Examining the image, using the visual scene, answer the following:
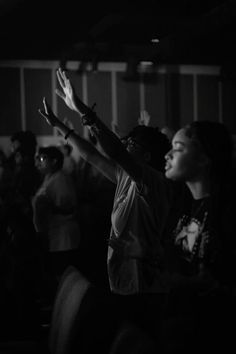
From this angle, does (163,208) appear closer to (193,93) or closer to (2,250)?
(2,250)

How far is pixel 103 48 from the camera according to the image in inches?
355

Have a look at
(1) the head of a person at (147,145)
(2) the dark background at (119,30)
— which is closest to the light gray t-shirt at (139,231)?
(1) the head of a person at (147,145)

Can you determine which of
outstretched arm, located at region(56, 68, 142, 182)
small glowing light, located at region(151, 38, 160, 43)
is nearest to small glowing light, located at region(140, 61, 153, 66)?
small glowing light, located at region(151, 38, 160, 43)

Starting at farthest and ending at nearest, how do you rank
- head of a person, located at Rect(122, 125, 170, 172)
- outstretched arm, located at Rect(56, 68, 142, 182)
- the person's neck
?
head of a person, located at Rect(122, 125, 170, 172) → outstretched arm, located at Rect(56, 68, 142, 182) → the person's neck

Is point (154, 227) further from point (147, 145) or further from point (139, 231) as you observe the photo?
point (147, 145)

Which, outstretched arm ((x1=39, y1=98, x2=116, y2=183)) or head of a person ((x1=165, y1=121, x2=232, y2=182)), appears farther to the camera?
outstretched arm ((x1=39, y1=98, x2=116, y2=183))

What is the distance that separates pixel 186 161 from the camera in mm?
1647

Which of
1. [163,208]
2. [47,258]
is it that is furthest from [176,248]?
[47,258]

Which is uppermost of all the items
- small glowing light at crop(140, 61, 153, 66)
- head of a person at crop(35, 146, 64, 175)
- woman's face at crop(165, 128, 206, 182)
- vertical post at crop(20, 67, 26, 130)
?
small glowing light at crop(140, 61, 153, 66)

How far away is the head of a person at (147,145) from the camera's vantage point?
2359 mm

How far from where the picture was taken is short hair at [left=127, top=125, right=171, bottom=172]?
236cm

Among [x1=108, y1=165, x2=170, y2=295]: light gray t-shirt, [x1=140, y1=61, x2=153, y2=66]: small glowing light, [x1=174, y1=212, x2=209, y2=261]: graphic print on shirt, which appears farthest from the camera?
[x1=140, y1=61, x2=153, y2=66]: small glowing light

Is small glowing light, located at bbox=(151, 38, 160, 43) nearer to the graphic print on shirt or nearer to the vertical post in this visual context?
the vertical post

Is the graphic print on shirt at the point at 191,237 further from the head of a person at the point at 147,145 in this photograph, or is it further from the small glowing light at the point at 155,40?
the small glowing light at the point at 155,40
